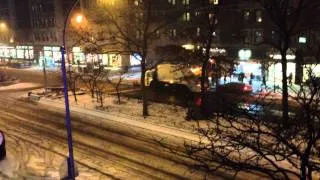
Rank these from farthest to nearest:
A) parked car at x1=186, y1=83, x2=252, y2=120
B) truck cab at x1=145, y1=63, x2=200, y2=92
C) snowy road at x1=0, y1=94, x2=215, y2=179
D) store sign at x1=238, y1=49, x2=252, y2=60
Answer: store sign at x1=238, y1=49, x2=252, y2=60 → truck cab at x1=145, y1=63, x2=200, y2=92 → parked car at x1=186, y1=83, x2=252, y2=120 → snowy road at x1=0, y1=94, x2=215, y2=179

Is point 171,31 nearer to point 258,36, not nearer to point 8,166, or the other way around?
point 258,36

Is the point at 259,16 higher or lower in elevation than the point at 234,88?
higher

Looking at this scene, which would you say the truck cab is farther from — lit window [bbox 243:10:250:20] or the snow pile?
lit window [bbox 243:10:250:20]

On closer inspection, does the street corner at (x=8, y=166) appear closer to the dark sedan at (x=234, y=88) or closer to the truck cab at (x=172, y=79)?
the truck cab at (x=172, y=79)

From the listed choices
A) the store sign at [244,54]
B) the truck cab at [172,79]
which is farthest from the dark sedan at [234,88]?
the store sign at [244,54]

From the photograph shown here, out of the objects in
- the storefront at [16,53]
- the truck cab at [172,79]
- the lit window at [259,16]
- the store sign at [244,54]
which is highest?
the lit window at [259,16]

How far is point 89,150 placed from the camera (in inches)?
877

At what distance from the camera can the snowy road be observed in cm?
1870

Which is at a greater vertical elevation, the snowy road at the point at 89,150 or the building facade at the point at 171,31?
the building facade at the point at 171,31

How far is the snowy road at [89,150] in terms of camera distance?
1870cm

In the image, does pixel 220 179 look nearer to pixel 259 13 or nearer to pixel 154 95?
pixel 154 95

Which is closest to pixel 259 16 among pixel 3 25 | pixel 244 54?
pixel 244 54

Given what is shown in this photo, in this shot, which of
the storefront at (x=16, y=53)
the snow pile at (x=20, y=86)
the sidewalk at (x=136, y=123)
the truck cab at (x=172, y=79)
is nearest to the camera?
the sidewalk at (x=136, y=123)

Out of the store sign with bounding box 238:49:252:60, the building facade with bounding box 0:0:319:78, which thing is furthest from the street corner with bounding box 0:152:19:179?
the store sign with bounding box 238:49:252:60
